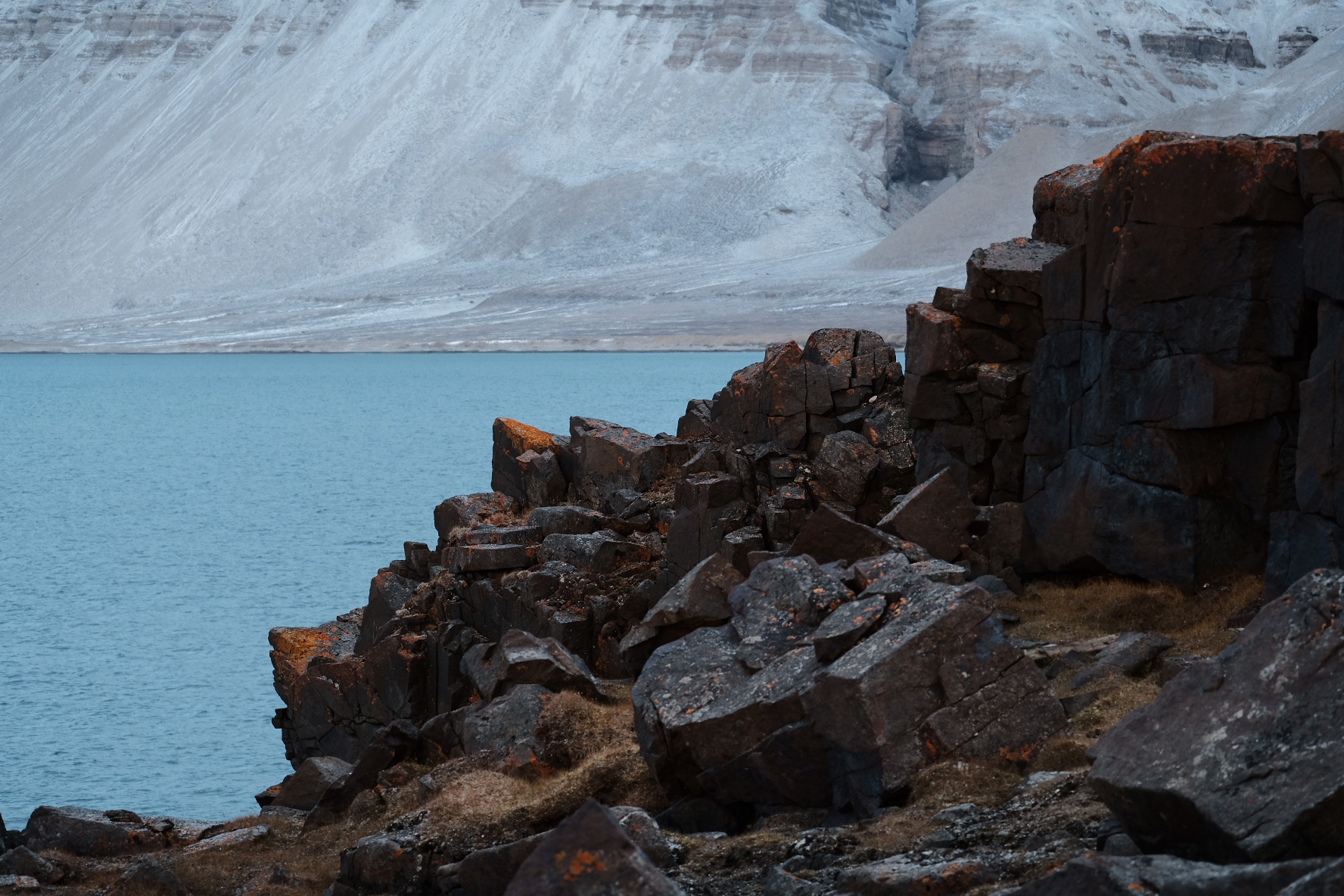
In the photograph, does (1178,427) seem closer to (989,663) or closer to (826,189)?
(989,663)

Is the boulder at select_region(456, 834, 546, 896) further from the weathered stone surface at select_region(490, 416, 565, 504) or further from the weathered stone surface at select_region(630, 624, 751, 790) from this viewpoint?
the weathered stone surface at select_region(490, 416, 565, 504)

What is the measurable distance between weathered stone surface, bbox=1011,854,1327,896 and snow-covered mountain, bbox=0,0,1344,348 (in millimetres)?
89960

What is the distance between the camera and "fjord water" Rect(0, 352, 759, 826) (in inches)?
828

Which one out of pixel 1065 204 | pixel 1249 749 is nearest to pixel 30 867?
pixel 1249 749

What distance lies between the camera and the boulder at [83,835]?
41.9 ft

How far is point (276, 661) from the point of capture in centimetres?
1969

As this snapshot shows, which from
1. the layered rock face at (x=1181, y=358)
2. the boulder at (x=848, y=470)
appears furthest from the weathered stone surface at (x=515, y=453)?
the layered rock face at (x=1181, y=358)

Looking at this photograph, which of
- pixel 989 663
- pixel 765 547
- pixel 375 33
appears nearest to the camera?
pixel 989 663

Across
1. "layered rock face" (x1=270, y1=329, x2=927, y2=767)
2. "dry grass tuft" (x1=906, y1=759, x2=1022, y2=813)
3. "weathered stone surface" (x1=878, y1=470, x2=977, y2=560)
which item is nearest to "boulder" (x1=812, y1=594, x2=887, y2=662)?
"dry grass tuft" (x1=906, y1=759, x2=1022, y2=813)

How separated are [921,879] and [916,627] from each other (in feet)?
9.99

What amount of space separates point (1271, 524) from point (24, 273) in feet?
375

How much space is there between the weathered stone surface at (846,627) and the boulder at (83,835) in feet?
21.5

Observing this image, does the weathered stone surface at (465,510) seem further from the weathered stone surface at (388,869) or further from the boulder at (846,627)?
the boulder at (846,627)

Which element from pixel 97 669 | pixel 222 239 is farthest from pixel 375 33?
pixel 97 669
